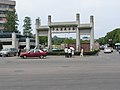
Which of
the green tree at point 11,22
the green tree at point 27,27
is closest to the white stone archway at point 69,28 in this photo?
the green tree at point 11,22

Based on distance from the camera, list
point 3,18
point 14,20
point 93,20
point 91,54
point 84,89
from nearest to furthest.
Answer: point 84,89 < point 91,54 < point 93,20 < point 14,20 < point 3,18

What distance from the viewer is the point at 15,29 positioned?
10906 centimetres

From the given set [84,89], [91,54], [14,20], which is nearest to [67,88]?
[84,89]

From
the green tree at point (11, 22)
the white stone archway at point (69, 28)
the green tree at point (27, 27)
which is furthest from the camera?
the green tree at point (27, 27)

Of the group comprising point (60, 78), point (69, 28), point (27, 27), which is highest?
point (27, 27)

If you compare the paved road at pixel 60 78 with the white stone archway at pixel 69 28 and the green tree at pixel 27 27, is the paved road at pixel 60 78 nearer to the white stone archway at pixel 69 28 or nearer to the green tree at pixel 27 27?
the white stone archway at pixel 69 28

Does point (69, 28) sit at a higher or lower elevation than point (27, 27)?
lower

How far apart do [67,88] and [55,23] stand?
5533 cm

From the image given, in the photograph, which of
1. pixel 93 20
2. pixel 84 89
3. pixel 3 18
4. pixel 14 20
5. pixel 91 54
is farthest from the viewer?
pixel 3 18

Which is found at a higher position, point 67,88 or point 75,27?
point 75,27

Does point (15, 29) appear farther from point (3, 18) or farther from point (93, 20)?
point (93, 20)

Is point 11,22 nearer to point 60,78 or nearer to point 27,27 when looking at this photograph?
point 27,27

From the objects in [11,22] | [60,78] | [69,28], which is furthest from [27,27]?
[60,78]

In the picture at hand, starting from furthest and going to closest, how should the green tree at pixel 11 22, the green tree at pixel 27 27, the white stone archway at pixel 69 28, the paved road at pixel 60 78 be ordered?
the green tree at pixel 27 27 → the green tree at pixel 11 22 → the white stone archway at pixel 69 28 → the paved road at pixel 60 78
